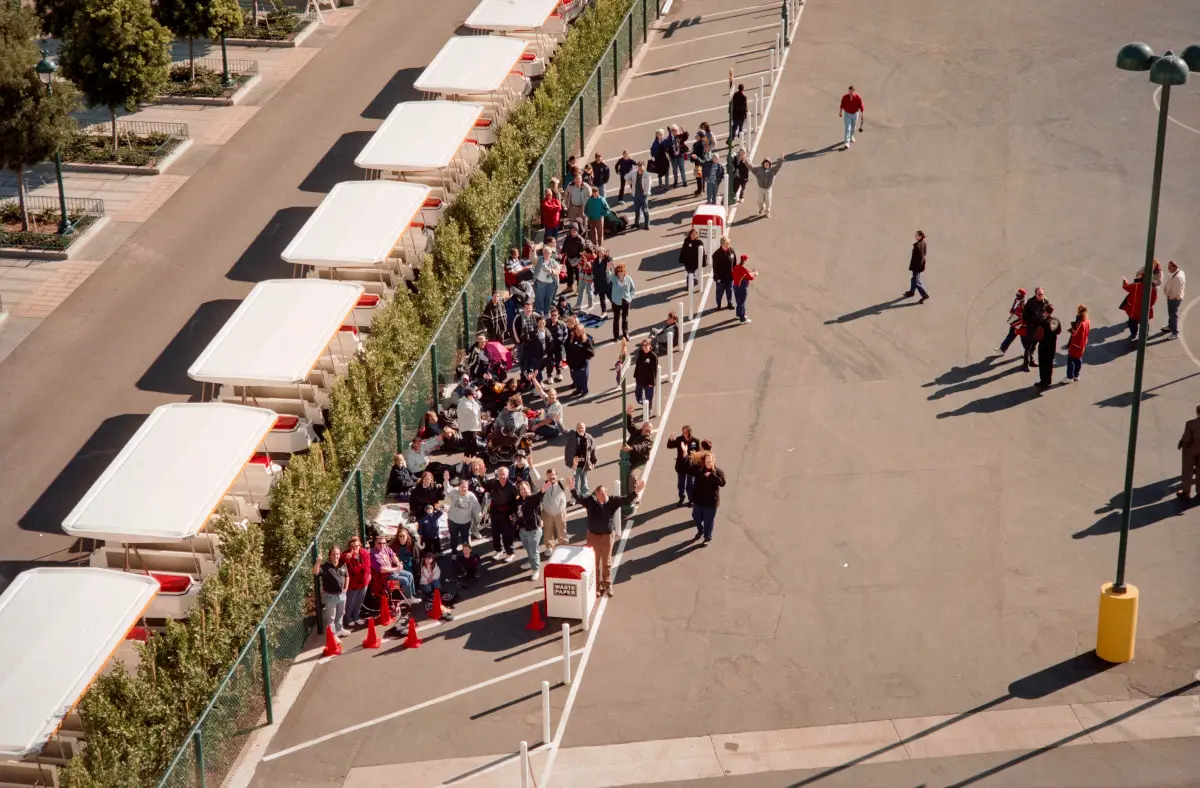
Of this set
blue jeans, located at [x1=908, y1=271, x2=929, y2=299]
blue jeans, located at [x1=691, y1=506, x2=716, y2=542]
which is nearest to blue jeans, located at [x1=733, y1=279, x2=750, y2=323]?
blue jeans, located at [x1=908, y1=271, x2=929, y2=299]

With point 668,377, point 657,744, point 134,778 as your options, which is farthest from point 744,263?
point 134,778

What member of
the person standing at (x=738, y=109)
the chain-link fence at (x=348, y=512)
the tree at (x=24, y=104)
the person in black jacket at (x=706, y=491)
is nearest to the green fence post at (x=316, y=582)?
the chain-link fence at (x=348, y=512)

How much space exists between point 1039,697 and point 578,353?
35.5 feet

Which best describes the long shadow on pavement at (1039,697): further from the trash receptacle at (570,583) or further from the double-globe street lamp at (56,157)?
the double-globe street lamp at (56,157)

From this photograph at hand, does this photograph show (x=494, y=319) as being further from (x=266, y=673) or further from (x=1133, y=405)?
(x=1133, y=405)

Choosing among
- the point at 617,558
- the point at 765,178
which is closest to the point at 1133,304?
the point at 765,178

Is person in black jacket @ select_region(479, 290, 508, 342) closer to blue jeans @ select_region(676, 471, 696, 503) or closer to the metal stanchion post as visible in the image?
blue jeans @ select_region(676, 471, 696, 503)

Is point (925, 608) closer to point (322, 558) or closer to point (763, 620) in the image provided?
point (763, 620)

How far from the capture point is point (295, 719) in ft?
77.7

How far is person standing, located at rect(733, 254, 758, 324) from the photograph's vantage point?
32.1 m

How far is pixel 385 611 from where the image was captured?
25.2m

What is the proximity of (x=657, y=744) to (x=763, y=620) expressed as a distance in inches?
118

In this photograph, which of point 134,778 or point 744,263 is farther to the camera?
point 744,263

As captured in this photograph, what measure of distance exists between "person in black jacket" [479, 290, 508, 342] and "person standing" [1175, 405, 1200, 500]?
12.6 meters
